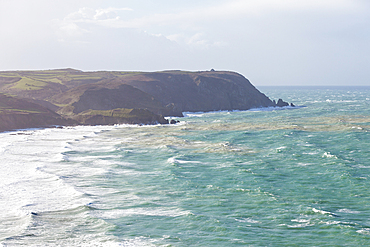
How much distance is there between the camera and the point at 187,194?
31.8 metres

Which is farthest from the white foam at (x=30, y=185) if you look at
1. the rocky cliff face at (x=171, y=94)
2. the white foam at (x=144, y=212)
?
the rocky cliff face at (x=171, y=94)

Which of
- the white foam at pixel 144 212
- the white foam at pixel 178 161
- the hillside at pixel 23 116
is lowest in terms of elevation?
the white foam at pixel 144 212

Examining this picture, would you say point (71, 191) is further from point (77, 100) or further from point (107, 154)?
point (77, 100)

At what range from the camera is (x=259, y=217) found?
1032 inches

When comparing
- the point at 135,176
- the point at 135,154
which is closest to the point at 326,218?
the point at 135,176

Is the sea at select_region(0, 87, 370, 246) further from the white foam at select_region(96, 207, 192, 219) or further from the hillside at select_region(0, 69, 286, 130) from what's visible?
the hillside at select_region(0, 69, 286, 130)

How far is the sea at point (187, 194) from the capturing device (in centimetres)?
2322

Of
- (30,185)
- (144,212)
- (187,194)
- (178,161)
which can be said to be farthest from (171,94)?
(144,212)

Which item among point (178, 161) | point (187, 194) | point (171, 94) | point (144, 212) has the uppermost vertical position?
point (171, 94)

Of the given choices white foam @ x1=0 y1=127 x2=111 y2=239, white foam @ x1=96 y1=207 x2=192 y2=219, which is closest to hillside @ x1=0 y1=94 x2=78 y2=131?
white foam @ x1=0 y1=127 x2=111 y2=239

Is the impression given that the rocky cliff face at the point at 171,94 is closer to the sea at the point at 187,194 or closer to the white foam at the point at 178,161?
the sea at the point at 187,194

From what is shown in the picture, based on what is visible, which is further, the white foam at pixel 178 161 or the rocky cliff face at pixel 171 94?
the rocky cliff face at pixel 171 94

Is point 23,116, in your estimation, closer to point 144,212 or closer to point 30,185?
point 30,185

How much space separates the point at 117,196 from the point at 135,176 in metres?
7.10
